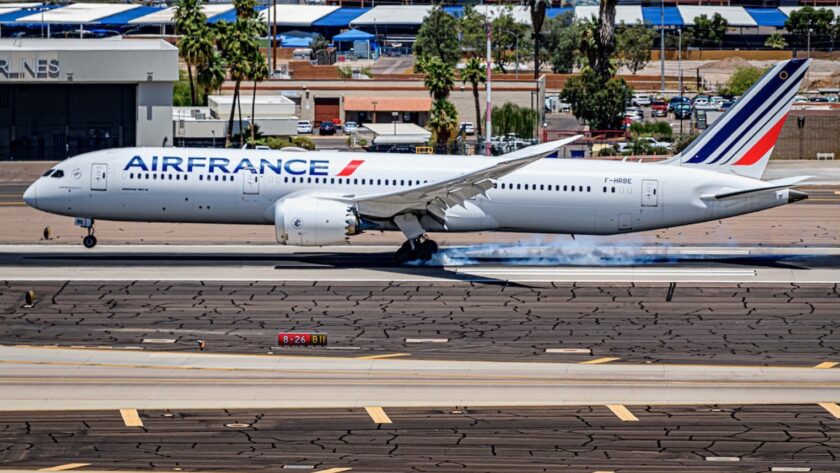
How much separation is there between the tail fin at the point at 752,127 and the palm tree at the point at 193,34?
64.0m

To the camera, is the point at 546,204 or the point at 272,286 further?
the point at 546,204

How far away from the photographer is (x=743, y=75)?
151 m

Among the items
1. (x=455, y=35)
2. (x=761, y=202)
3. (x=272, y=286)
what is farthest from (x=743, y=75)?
(x=272, y=286)

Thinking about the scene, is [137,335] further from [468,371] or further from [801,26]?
[801,26]

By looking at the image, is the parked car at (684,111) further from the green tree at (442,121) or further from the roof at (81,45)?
the roof at (81,45)

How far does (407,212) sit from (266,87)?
77.2 m

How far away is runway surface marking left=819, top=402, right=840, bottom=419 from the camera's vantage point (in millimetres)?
27688

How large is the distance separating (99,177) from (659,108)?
10336cm

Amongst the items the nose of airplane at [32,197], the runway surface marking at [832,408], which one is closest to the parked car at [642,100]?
the nose of airplane at [32,197]

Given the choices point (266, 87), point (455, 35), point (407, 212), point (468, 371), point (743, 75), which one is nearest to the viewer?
point (468, 371)

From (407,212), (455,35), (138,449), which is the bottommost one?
(138,449)

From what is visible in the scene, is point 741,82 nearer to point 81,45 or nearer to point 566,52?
point 566,52

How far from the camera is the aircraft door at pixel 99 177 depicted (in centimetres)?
4497

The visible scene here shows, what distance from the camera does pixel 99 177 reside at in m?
45.1
